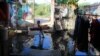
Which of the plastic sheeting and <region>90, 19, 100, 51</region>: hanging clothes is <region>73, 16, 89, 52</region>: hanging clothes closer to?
<region>90, 19, 100, 51</region>: hanging clothes

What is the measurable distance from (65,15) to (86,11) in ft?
0.55

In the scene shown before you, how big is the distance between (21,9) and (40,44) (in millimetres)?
333

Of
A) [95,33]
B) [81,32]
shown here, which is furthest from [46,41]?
[95,33]

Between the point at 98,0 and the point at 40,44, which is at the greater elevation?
the point at 98,0

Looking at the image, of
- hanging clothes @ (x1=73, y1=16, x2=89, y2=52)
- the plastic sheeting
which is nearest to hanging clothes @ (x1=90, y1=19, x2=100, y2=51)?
hanging clothes @ (x1=73, y1=16, x2=89, y2=52)

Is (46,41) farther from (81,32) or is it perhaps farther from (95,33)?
(95,33)

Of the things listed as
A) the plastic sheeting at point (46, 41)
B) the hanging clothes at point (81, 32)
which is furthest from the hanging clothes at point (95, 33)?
the plastic sheeting at point (46, 41)

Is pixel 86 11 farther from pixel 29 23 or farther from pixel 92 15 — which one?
pixel 29 23

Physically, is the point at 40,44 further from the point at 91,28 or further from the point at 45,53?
the point at 91,28

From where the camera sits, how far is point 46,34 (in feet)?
8.80

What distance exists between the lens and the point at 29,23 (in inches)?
103

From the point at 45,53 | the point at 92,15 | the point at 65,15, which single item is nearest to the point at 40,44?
the point at 45,53

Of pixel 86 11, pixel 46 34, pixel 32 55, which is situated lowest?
pixel 32 55

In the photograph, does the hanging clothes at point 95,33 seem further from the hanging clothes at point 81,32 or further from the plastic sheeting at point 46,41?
the plastic sheeting at point 46,41
